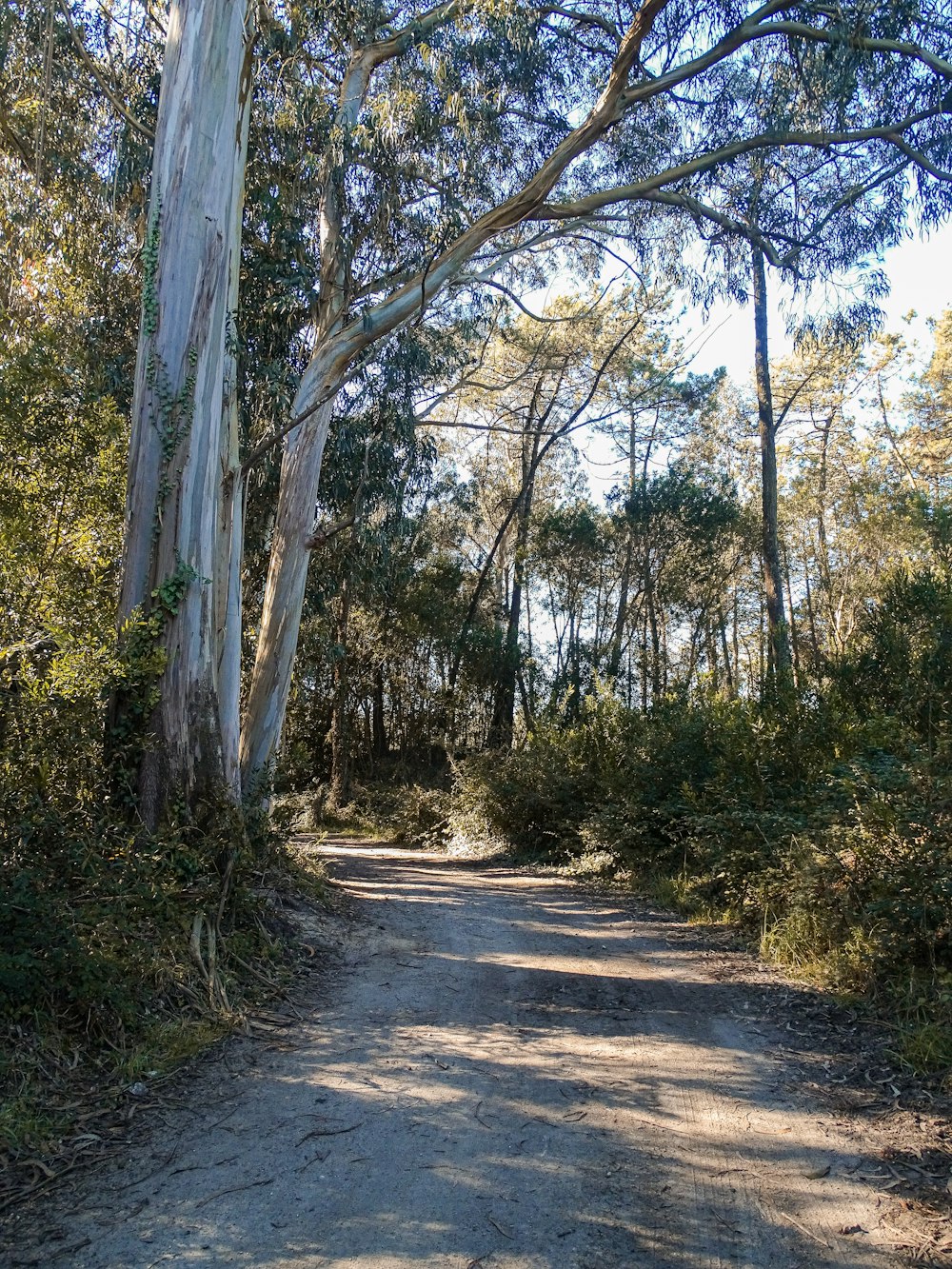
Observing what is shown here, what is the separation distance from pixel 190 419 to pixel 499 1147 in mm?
5461

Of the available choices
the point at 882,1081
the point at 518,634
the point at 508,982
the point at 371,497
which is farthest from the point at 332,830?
the point at 882,1081

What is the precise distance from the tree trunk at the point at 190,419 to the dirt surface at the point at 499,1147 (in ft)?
7.14

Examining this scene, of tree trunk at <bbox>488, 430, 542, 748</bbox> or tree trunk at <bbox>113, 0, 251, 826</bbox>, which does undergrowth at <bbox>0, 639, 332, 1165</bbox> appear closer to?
tree trunk at <bbox>113, 0, 251, 826</bbox>

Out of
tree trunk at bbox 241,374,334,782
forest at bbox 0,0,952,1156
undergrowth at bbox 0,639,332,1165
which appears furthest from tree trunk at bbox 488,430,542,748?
undergrowth at bbox 0,639,332,1165

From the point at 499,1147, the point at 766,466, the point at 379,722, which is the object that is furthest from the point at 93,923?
the point at 379,722

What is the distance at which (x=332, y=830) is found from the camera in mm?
21984

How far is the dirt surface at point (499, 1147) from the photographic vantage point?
2.98 meters

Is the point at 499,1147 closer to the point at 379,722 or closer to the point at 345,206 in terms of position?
the point at 345,206

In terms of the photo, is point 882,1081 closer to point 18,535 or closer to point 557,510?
point 18,535

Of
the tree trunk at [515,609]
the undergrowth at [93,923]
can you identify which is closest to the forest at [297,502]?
the undergrowth at [93,923]

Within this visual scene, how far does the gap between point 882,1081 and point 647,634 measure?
80.5ft

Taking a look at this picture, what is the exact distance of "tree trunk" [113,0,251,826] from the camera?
662cm

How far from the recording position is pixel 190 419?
22.8 feet

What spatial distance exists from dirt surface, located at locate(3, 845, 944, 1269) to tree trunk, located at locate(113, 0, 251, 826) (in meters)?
2.18
